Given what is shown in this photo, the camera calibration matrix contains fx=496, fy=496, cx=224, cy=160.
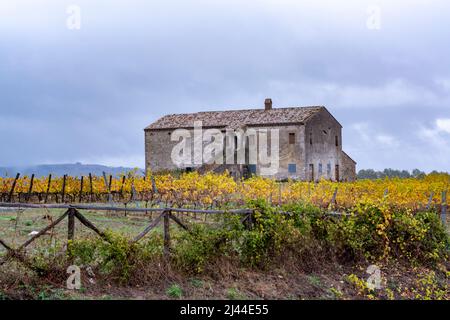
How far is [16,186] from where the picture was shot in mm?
30359

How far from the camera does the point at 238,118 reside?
46812 mm

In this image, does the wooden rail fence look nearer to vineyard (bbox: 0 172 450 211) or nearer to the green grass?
the green grass

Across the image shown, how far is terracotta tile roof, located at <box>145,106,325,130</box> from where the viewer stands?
4457 centimetres

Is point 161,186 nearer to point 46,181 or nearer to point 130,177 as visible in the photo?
point 130,177

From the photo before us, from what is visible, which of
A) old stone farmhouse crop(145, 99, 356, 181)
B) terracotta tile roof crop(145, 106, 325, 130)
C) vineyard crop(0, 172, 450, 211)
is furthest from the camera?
terracotta tile roof crop(145, 106, 325, 130)

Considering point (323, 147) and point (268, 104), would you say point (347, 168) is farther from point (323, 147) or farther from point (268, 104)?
point (268, 104)

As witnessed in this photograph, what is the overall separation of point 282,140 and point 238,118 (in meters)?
5.30

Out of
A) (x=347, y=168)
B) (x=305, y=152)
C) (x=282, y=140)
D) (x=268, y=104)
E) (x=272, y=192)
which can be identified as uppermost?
(x=268, y=104)

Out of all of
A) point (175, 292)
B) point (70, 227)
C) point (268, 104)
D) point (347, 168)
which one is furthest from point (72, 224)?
point (347, 168)

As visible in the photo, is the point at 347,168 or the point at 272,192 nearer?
the point at 272,192

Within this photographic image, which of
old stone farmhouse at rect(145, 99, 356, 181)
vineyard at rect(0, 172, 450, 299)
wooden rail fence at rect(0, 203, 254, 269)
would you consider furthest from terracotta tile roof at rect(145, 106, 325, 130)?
wooden rail fence at rect(0, 203, 254, 269)
